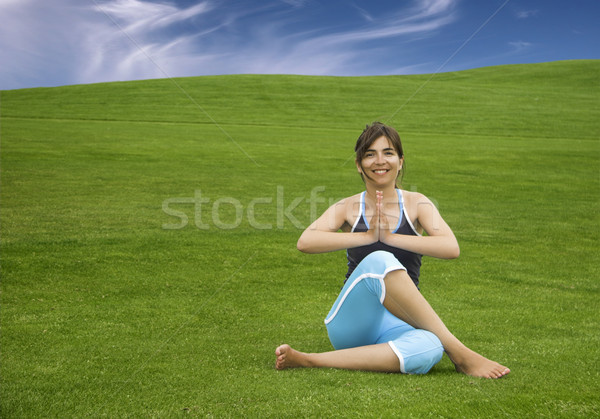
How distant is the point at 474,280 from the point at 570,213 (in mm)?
6622

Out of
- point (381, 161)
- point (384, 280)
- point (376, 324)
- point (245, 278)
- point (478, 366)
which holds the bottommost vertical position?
point (478, 366)

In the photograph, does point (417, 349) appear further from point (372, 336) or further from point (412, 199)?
point (412, 199)

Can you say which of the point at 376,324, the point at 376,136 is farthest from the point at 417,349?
the point at 376,136

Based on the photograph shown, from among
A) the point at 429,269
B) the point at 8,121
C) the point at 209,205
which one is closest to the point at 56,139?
the point at 8,121

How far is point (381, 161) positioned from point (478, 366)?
5.44 ft

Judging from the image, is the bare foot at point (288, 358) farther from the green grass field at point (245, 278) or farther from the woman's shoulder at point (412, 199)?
the woman's shoulder at point (412, 199)

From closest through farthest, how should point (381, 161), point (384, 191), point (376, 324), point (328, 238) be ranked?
point (376, 324)
point (328, 238)
point (381, 161)
point (384, 191)

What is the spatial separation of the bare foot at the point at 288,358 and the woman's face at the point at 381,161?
4.86 feet

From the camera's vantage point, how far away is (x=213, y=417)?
2.96 m

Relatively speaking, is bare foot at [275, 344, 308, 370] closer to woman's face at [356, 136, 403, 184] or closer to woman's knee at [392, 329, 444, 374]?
woman's knee at [392, 329, 444, 374]

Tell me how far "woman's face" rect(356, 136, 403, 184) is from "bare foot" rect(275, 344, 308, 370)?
4.86ft

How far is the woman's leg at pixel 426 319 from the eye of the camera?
351 centimetres

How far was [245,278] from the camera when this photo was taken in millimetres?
6855

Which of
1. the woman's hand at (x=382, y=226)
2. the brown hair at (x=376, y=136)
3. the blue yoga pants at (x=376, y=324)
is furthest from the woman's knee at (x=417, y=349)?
the brown hair at (x=376, y=136)
